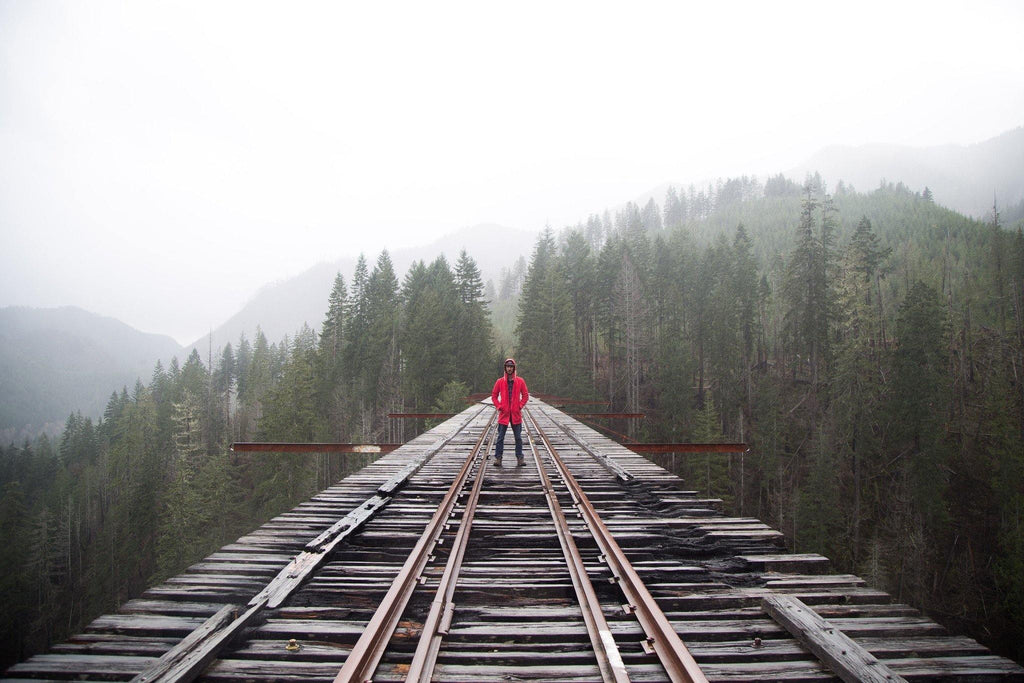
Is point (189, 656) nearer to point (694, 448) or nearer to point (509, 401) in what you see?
point (509, 401)

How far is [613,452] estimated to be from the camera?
11.5 meters

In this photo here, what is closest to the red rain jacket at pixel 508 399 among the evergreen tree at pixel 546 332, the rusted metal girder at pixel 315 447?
the rusted metal girder at pixel 315 447

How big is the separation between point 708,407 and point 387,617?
43.0m

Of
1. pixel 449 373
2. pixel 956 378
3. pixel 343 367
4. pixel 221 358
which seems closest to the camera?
pixel 956 378

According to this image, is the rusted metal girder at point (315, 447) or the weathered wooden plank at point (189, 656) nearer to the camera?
the weathered wooden plank at point (189, 656)

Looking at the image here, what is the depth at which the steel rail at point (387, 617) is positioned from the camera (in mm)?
2668

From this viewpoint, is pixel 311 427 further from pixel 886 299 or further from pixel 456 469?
pixel 886 299

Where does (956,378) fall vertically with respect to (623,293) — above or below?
below

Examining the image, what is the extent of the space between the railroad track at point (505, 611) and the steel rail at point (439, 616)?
0.06 ft

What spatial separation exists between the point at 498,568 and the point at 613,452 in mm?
7505

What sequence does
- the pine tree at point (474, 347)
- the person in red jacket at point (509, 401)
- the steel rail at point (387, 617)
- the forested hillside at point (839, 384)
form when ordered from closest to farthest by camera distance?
the steel rail at point (387, 617) → the person in red jacket at point (509, 401) → the forested hillside at point (839, 384) → the pine tree at point (474, 347)

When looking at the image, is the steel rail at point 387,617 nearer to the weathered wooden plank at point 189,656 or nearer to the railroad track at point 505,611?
the railroad track at point 505,611

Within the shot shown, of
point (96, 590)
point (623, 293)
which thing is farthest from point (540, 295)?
point (96, 590)

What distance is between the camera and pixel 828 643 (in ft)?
9.54
